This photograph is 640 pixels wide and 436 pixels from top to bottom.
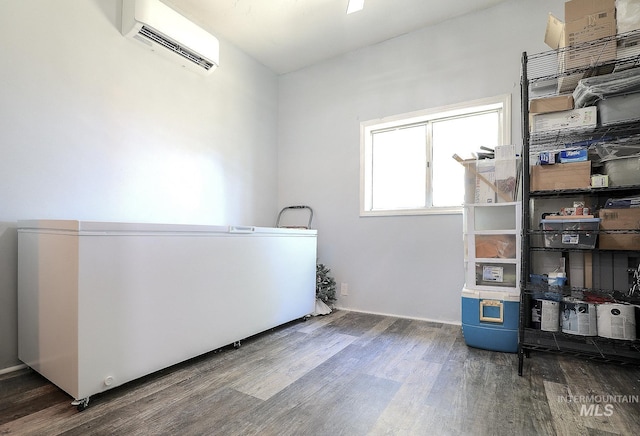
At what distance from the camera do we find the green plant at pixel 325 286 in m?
3.05

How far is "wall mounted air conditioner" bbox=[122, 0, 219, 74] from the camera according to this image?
81.8 inches

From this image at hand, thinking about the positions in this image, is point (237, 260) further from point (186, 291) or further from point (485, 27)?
point (485, 27)

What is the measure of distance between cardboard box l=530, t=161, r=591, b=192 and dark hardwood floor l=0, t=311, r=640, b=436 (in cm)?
103

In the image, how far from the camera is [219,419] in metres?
1.26

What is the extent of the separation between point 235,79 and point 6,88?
5.85ft

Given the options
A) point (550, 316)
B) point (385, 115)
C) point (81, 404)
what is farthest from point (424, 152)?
point (81, 404)

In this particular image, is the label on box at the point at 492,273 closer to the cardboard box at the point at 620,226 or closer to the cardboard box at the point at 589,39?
the cardboard box at the point at 620,226

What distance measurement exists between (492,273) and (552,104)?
109cm

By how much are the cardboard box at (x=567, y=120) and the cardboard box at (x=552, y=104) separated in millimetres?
25

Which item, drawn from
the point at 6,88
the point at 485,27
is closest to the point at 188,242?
the point at 6,88

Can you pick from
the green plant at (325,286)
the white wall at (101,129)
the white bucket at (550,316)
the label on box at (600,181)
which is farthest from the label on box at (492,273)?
the white wall at (101,129)

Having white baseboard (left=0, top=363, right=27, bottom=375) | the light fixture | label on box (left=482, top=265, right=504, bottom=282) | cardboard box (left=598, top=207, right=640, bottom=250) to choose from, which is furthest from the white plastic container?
white baseboard (left=0, top=363, right=27, bottom=375)

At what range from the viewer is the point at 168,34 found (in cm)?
220

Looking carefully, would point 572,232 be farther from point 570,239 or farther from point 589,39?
point 589,39
